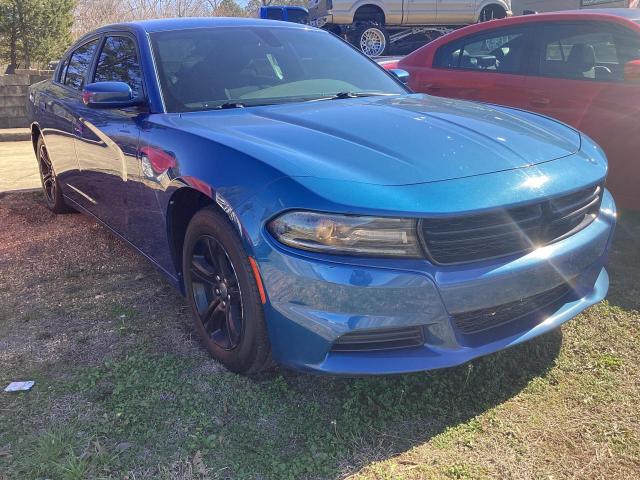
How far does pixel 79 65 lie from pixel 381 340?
3.50m

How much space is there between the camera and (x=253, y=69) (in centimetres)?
338

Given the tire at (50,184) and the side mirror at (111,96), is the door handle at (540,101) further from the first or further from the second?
the tire at (50,184)

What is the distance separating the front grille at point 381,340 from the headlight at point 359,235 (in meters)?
0.29

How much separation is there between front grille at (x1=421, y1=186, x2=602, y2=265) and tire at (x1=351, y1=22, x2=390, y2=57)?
936 cm

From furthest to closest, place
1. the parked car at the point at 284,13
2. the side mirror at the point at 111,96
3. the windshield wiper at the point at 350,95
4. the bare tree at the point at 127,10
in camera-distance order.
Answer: the bare tree at the point at 127,10 → the parked car at the point at 284,13 → the windshield wiper at the point at 350,95 → the side mirror at the point at 111,96

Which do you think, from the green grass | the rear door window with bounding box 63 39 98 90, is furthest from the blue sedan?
the rear door window with bounding box 63 39 98 90

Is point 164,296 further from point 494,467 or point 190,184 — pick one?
point 494,467

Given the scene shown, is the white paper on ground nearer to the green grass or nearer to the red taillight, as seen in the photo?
the green grass

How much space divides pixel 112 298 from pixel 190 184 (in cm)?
130

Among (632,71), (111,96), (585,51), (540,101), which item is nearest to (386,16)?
(585,51)

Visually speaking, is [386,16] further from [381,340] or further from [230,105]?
[381,340]

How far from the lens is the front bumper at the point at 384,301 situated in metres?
2.06

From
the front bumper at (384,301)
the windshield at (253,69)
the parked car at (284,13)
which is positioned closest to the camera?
the front bumper at (384,301)

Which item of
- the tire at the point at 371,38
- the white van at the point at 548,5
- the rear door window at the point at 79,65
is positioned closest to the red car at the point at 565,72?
the rear door window at the point at 79,65
